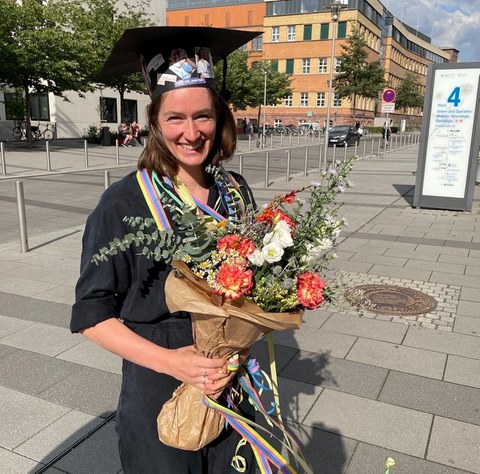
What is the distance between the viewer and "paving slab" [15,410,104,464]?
274 centimetres

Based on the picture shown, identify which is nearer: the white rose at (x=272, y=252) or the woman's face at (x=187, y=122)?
the white rose at (x=272, y=252)

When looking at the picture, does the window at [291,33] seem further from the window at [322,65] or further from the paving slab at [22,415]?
the paving slab at [22,415]

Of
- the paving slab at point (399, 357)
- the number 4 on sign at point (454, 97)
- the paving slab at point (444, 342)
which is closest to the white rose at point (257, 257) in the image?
the paving slab at point (399, 357)

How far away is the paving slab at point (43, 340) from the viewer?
398cm

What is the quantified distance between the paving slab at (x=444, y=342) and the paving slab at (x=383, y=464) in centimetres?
149

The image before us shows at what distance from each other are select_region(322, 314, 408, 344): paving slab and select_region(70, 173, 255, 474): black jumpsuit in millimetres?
2911

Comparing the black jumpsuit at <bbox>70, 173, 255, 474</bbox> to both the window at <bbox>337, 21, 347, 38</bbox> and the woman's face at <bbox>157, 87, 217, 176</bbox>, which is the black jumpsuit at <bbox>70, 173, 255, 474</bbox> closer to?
the woman's face at <bbox>157, 87, 217, 176</bbox>

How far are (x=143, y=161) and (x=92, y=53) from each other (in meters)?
23.3

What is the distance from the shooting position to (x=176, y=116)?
154 centimetres

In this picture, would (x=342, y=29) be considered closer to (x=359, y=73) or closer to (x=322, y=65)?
(x=322, y=65)

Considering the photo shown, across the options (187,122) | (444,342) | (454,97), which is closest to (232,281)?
(187,122)

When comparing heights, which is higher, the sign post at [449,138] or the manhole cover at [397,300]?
the sign post at [449,138]

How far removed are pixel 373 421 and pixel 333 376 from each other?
1.95 feet

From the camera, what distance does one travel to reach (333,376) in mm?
3605
